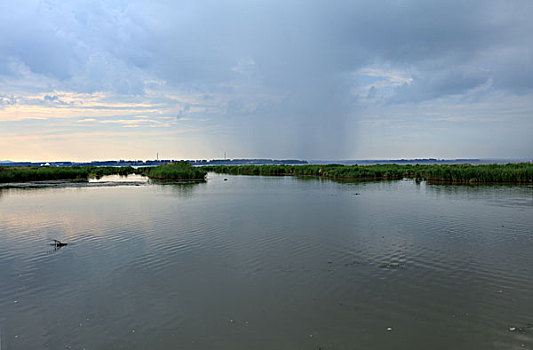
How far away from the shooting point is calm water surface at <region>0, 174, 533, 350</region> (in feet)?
23.3

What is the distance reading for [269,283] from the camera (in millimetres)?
9844

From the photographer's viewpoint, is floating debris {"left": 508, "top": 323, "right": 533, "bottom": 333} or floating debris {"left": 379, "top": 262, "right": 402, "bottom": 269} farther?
floating debris {"left": 379, "top": 262, "right": 402, "bottom": 269}

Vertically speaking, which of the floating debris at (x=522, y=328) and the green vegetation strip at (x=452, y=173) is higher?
the green vegetation strip at (x=452, y=173)

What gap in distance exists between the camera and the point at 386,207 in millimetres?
23719

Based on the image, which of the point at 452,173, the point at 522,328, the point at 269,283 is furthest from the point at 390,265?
the point at 452,173

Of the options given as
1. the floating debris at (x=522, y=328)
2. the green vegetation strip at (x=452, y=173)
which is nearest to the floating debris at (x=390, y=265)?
the floating debris at (x=522, y=328)

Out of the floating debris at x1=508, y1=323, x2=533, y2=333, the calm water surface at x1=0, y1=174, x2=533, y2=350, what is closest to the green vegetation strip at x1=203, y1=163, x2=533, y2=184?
the calm water surface at x1=0, y1=174, x2=533, y2=350

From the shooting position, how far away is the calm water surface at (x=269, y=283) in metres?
7.10

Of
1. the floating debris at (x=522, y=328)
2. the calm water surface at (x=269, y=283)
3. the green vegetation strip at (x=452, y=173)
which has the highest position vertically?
the green vegetation strip at (x=452, y=173)

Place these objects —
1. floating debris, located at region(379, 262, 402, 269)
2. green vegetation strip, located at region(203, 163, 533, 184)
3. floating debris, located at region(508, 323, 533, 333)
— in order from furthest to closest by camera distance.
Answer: green vegetation strip, located at region(203, 163, 533, 184) < floating debris, located at region(379, 262, 402, 269) < floating debris, located at region(508, 323, 533, 333)

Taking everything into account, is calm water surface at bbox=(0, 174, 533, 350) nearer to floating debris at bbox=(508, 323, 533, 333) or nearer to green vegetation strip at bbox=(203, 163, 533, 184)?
floating debris at bbox=(508, 323, 533, 333)

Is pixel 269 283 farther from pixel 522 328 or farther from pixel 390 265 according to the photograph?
pixel 522 328

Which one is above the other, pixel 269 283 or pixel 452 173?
pixel 452 173

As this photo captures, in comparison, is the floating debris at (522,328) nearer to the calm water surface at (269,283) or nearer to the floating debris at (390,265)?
the calm water surface at (269,283)
